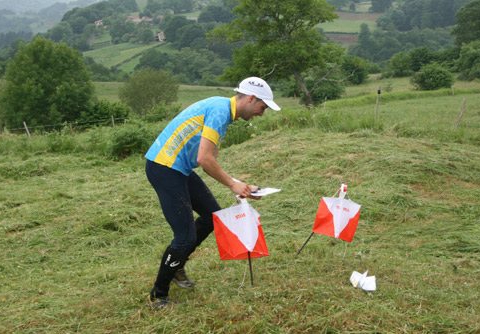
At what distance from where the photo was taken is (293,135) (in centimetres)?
1067

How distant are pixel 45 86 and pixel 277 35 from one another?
15.7m

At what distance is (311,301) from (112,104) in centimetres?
3203

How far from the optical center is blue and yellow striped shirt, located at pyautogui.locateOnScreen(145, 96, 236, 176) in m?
3.37

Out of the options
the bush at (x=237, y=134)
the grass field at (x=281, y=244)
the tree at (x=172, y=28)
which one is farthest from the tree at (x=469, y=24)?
the tree at (x=172, y=28)

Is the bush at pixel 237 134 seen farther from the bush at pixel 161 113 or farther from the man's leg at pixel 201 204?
the bush at pixel 161 113

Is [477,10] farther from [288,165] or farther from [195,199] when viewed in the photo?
[195,199]

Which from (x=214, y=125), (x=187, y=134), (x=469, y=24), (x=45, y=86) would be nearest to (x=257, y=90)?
(x=214, y=125)

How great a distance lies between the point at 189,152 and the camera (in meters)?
3.41

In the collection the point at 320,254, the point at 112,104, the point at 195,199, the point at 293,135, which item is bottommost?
the point at 112,104

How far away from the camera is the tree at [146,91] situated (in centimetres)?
4434

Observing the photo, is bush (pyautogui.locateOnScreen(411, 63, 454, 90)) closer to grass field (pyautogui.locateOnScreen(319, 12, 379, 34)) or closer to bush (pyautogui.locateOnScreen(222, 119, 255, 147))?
bush (pyautogui.locateOnScreen(222, 119, 255, 147))

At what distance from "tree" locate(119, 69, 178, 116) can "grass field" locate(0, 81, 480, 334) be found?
3352 centimetres

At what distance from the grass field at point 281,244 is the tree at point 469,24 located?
43751mm

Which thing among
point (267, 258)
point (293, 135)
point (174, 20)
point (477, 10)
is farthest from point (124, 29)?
point (267, 258)
